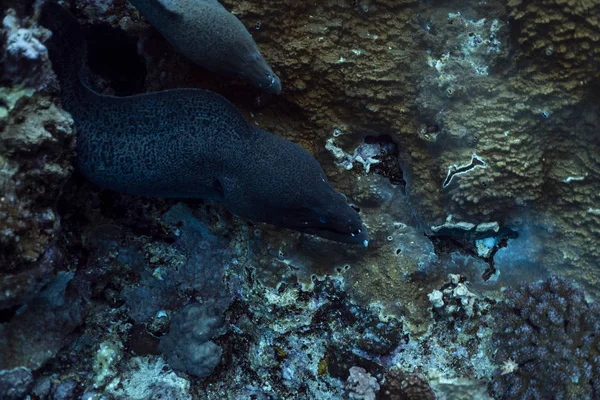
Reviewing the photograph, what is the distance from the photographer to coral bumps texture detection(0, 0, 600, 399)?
3.28 metres

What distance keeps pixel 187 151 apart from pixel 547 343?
9.95 ft

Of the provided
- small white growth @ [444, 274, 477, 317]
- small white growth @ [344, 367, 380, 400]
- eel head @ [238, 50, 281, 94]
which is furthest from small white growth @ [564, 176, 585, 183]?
eel head @ [238, 50, 281, 94]

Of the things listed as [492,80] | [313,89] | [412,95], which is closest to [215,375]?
[313,89]

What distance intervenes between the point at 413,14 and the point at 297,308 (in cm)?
259

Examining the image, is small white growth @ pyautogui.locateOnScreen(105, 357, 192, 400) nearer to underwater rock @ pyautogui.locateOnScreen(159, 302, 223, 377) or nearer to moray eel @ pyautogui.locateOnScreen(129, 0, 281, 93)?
underwater rock @ pyautogui.locateOnScreen(159, 302, 223, 377)

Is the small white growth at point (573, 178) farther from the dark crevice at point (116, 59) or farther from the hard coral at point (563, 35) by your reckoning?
the dark crevice at point (116, 59)

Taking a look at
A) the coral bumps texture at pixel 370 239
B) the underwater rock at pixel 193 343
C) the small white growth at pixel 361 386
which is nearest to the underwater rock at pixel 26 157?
the coral bumps texture at pixel 370 239

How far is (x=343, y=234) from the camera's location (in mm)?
3434

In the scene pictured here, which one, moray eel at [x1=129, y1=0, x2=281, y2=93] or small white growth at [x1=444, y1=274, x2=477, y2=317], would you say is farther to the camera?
small white growth at [x1=444, y1=274, x2=477, y2=317]

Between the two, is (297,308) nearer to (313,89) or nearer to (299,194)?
(299,194)

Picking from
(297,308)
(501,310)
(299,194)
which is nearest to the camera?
(299,194)

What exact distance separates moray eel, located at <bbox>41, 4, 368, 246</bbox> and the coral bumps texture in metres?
0.29

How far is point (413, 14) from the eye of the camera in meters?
3.51

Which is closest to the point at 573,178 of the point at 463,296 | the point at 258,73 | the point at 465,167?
the point at 465,167
